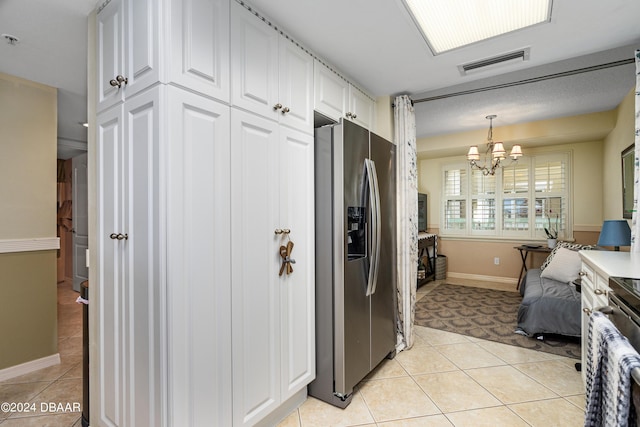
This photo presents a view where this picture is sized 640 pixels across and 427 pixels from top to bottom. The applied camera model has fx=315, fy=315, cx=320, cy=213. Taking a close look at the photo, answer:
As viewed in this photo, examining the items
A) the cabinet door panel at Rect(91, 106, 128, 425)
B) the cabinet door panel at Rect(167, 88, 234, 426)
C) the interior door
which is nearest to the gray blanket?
the cabinet door panel at Rect(167, 88, 234, 426)

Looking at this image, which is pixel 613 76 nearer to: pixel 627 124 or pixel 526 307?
pixel 627 124

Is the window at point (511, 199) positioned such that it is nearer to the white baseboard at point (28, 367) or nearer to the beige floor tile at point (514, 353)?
the beige floor tile at point (514, 353)

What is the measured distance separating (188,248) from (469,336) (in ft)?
9.72

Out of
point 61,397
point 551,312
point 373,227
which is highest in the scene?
point 373,227

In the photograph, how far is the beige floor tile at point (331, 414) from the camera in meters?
1.88

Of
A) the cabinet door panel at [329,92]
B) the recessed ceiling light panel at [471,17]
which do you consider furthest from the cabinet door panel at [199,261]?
the recessed ceiling light panel at [471,17]

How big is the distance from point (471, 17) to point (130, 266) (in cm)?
227

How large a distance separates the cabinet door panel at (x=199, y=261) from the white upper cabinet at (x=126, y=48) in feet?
0.77

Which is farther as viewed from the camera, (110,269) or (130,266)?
(110,269)

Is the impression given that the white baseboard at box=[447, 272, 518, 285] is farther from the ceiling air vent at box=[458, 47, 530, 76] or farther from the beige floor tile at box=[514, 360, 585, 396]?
the ceiling air vent at box=[458, 47, 530, 76]

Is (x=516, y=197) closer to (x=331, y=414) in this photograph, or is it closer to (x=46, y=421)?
(x=331, y=414)

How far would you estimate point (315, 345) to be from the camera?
2113mm

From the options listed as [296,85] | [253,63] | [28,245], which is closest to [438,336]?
[296,85]

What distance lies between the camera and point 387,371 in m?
2.49
